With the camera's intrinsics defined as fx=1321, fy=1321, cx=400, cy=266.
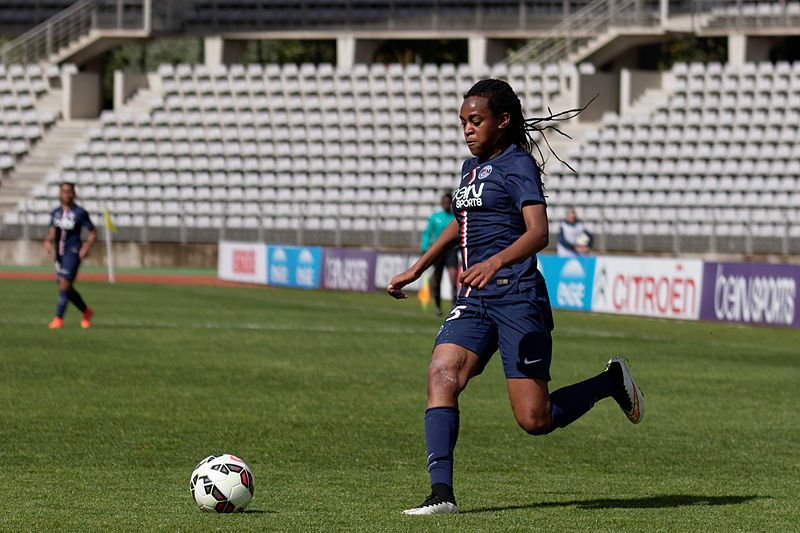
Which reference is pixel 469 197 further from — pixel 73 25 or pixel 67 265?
A: pixel 73 25

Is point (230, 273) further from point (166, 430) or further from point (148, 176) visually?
point (166, 430)

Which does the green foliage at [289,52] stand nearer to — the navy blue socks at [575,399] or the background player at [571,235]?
the background player at [571,235]

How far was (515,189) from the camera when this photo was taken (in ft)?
20.9

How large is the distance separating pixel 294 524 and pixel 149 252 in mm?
35845

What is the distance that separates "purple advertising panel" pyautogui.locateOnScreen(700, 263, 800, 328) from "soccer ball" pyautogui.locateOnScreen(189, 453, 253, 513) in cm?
1577

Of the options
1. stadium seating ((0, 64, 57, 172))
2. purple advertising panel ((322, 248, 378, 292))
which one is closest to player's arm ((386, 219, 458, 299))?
purple advertising panel ((322, 248, 378, 292))

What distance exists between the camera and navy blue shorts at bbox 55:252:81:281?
709 inches

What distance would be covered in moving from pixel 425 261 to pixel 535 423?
3.24 feet

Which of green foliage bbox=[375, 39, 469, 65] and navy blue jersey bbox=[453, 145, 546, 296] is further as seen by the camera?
green foliage bbox=[375, 39, 469, 65]

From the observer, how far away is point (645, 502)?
720 cm

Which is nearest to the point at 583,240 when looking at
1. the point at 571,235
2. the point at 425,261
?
the point at 571,235

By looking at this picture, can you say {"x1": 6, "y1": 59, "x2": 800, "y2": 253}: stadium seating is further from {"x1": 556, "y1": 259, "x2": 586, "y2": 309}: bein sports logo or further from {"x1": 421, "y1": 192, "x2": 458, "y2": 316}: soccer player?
{"x1": 421, "y1": 192, "x2": 458, "y2": 316}: soccer player

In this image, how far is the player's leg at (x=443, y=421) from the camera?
635 cm


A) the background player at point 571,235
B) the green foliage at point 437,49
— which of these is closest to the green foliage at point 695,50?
the green foliage at point 437,49
